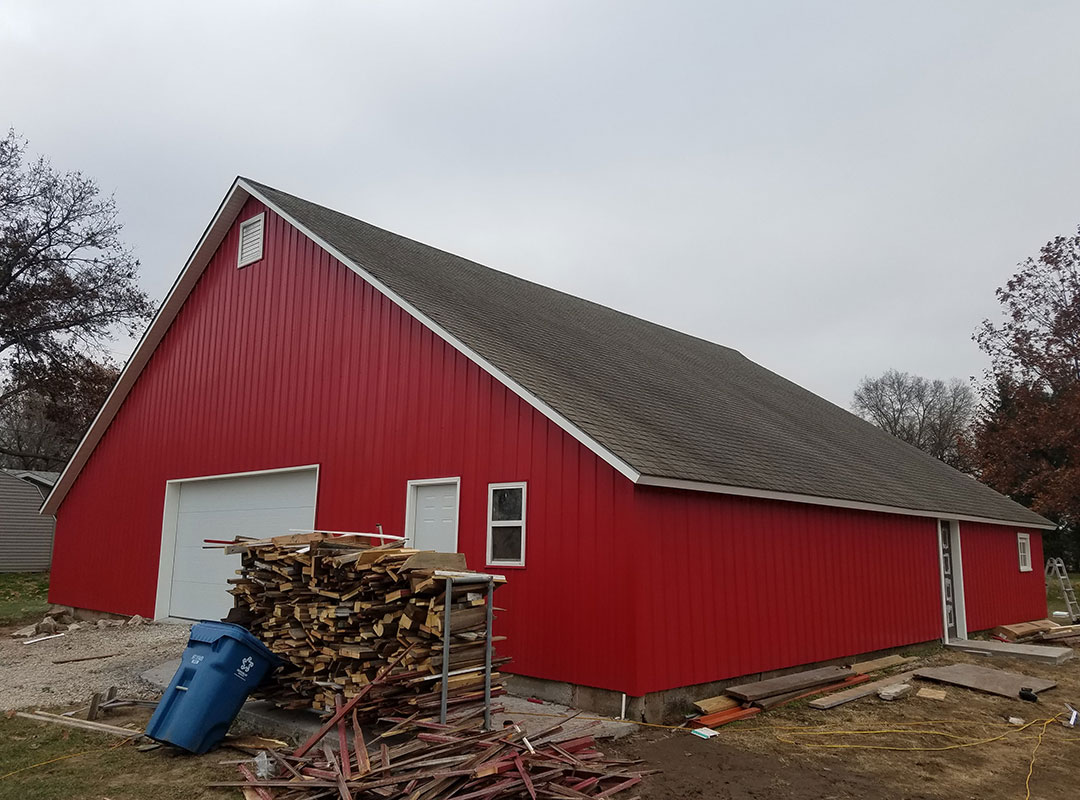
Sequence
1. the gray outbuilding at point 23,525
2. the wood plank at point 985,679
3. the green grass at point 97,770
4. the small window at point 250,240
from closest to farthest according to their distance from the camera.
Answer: the green grass at point 97,770, the wood plank at point 985,679, the small window at point 250,240, the gray outbuilding at point 23,525

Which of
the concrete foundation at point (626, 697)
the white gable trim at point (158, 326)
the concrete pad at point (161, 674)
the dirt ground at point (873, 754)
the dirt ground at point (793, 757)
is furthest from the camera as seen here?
the white gable trim at point (158, 326)

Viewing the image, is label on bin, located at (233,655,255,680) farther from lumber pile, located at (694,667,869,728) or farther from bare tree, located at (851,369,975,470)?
bare tree, located at (851,369,975,470)

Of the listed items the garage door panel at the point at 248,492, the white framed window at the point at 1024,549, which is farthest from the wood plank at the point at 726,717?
the white framed window at the point at 1024,549

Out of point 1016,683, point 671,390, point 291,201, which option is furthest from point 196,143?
point 1016,683

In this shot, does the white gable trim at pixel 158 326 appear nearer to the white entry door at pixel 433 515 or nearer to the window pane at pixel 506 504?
the white entry door at pixel 433 515

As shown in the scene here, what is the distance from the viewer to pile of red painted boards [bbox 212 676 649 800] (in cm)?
527

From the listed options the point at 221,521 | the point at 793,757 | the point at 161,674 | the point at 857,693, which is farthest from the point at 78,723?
the point at 857,693

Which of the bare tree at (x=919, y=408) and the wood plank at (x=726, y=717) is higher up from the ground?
the bare tree at (x=919, y=408)

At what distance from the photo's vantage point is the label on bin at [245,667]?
6.76m

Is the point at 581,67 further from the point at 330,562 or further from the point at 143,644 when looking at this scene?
the point at 143,644

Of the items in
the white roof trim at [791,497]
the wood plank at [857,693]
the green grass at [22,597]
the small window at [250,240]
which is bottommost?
the green grass at [22,597]

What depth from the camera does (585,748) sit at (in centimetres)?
627

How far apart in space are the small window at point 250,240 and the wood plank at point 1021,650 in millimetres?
14162

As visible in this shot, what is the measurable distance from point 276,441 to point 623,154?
355 inches
